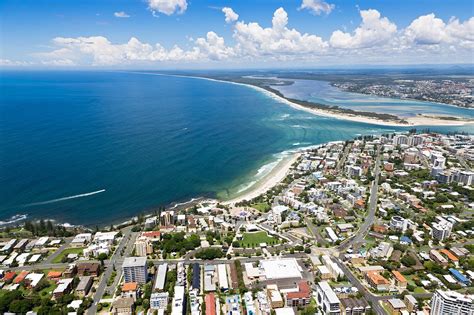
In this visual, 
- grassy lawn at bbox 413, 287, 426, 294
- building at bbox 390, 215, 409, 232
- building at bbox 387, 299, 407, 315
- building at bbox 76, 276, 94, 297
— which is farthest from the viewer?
building at bbox 390, 215, 409, 232

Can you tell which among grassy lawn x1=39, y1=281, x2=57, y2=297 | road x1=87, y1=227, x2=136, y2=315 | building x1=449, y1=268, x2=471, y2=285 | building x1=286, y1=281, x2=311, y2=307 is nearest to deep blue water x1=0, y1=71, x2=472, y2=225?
road x1=87, y1=227, x2=136, y2=315

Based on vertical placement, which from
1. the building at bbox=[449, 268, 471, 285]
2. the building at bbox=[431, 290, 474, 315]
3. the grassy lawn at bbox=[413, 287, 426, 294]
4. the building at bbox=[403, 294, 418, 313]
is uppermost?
the building at bbox=[431, 290, 474, 315]

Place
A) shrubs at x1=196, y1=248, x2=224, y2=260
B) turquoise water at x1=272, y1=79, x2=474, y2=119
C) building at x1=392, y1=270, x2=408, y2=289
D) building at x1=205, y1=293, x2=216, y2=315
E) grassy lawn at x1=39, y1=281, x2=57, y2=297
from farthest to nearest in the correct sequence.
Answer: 1. turquoise water at x1=272, y1=79, x2=474, y2=119
2. shrubs at x1=196, y1=248, x2=224, y2=260
3. building at x1=392, y1=270, x2=408, y2=289
4. grassy lawn at x1=39, y1=281, x2=57, y2=297
5. building at x1=205, y1=293, x2=216, y2=315

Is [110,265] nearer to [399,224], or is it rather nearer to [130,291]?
[130,291]

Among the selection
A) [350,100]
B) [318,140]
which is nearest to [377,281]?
[318,140]

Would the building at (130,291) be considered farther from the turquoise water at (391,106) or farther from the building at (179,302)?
the turquoise water at (391,106)

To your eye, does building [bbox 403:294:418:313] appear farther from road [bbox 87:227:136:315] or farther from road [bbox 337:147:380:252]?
road [bbox 87:227:136:315]

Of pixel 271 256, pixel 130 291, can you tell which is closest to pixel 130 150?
pixel 130 291
